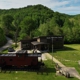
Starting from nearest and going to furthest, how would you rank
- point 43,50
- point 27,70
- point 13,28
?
point 27,70
point 43,50
point 13,28

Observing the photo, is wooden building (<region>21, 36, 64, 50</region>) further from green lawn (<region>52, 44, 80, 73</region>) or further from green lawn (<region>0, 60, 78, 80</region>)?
green lawn (<region>0, 60, 78, 80</region>)

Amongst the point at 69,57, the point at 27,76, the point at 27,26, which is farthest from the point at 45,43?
the point at 27,26

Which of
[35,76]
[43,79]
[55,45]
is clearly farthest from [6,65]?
[55,45]

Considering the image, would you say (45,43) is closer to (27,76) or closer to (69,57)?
(69,57)

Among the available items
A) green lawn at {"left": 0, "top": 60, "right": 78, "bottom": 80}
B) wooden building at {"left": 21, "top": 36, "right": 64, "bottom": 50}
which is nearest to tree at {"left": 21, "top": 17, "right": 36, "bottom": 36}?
wooden building at {"left": 21, "top": 36, "right": 64, "bottom": 50}

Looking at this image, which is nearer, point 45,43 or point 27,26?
point 45,43

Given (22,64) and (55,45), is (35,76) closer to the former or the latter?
(22,64)

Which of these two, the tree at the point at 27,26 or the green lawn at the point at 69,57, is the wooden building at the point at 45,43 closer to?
the green lawn at the point at 69,57

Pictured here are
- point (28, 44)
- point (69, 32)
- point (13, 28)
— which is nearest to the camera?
point (28, 44)
